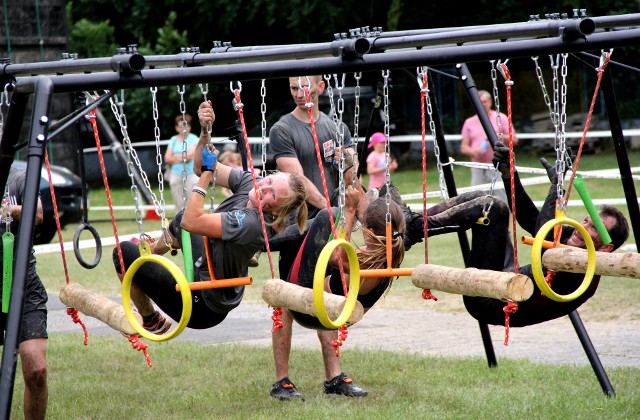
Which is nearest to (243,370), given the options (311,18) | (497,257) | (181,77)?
(497,257)

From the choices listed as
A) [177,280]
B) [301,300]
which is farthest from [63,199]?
[301,300]

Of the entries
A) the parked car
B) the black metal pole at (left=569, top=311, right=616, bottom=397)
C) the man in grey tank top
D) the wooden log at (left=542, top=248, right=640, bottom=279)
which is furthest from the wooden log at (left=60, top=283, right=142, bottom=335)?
the parked car

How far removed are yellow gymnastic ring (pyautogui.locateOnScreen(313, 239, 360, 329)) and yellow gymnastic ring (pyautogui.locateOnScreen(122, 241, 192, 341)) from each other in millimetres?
596

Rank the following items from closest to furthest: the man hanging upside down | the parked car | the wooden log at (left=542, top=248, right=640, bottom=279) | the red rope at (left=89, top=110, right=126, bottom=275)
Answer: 1. the wooden log at (left=542, top=248, right=640, bottom=279)
2. the red rope at (left=89, top=110, right=126, bottom=275)
3. the man hanging upside down
4. the parked car

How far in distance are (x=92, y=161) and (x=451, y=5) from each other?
10.6 meters

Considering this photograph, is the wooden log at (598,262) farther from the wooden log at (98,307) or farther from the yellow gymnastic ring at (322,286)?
the wooden log at (98,307)

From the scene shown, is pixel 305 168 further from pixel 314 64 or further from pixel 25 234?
pixel 25 234

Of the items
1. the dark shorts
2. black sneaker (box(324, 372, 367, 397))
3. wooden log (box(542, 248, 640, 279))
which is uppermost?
wooden log (box(542, 248, 640, 279))

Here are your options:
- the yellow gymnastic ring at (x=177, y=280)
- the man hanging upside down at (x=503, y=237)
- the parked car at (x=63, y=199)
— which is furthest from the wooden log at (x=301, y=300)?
the parked car at (x=63, y=199)

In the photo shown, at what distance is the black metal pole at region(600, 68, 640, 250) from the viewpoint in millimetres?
5293

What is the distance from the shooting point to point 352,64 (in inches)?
171

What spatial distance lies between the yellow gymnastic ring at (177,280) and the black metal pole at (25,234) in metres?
0.58

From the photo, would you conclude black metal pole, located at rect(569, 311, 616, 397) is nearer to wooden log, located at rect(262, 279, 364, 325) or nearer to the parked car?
wooden log, located at rect(262, 279, 364, 325)

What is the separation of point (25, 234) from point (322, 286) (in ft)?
4.00
